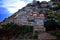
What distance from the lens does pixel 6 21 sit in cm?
437

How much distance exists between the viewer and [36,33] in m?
4.21

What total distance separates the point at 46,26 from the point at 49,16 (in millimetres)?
243

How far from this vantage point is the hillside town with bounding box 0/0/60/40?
4254 mm

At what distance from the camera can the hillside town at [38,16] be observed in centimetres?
425

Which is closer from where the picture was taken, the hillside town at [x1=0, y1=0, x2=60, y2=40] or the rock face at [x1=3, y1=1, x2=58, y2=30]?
the hillside town at [x1=0, y1=0, x2=60, y2=40]

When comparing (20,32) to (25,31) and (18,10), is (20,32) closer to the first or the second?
(25,31)

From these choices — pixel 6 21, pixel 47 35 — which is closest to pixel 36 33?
pixel 47 35

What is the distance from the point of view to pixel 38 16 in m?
4.52

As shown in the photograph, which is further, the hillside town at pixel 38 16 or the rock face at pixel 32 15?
the rock face at pixel 32 15

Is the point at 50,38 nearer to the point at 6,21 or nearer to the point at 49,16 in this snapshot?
the point at 49,16

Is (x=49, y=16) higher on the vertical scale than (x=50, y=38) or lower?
higher

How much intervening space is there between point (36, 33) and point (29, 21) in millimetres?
288

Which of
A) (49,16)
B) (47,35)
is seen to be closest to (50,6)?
(49,16)

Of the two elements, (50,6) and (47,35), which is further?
(50,6)
